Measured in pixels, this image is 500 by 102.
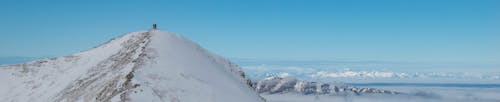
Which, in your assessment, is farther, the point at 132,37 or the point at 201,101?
the point at 132,37

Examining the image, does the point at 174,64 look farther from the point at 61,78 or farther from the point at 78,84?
the point at 61,78

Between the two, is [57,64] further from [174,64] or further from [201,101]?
[201,101]

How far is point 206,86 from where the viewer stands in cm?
4212

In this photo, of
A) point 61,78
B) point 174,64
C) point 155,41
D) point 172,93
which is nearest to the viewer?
point 172,93

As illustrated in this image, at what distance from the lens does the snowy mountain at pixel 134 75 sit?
123 ft

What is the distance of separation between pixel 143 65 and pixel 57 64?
18.1m

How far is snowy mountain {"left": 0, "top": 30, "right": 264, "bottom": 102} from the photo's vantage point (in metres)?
37.6

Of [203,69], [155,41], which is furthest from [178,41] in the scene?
[203,69]

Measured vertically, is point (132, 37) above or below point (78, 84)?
above

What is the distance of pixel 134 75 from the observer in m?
39.2

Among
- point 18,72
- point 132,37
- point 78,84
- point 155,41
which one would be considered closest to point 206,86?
point 78,84

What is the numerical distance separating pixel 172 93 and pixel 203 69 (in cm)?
Result: 1156

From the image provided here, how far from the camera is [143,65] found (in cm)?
4334

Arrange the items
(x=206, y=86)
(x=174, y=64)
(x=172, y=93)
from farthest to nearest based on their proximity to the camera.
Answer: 1. (x=174, y=64)
2. (x=206, y=86)
3. (x=172, y=93)
